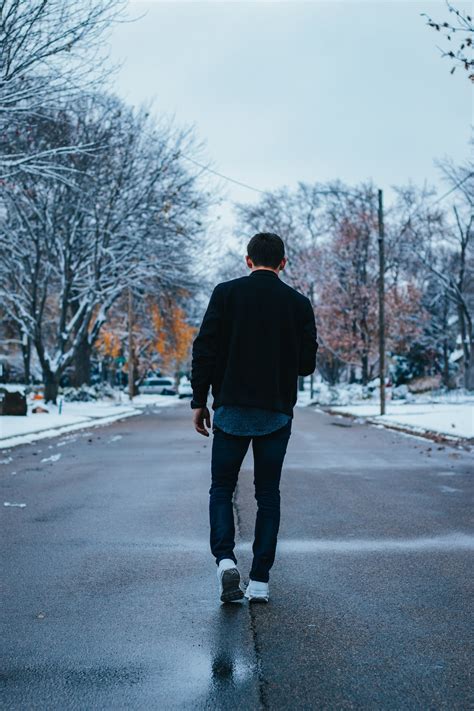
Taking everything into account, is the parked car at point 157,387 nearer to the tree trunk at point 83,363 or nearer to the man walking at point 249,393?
the tree trunk at point 83,363

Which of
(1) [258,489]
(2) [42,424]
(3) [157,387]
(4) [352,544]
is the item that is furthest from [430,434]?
(3) [157,387]

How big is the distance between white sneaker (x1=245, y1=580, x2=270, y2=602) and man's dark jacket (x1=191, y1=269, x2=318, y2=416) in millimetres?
956

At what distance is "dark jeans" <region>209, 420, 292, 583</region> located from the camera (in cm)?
518

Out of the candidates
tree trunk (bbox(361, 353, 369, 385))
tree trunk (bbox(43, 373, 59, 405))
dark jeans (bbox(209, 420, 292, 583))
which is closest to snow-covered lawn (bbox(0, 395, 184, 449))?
tree trunk (bbox(43, 373, 59, 405))

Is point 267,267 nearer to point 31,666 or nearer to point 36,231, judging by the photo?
point 31,666

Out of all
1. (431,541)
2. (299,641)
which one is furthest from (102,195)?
(299,641)

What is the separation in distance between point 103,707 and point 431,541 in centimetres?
425

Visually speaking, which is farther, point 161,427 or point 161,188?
point 161,188

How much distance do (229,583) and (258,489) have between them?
0.55 meters

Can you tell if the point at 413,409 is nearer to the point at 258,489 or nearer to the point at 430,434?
the point at 430,434

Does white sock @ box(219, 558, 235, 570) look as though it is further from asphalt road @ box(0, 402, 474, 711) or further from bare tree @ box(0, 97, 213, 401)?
bare tree @ box(0, 97, 213, 401)

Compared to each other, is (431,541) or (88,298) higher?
(88,298)

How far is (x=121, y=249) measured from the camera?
3525 cm

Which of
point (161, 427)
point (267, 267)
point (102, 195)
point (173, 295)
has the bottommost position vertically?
point (161, 427)
